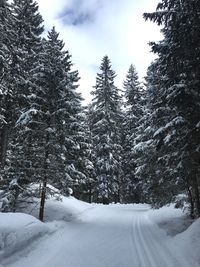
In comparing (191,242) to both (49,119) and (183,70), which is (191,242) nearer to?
(183,70)

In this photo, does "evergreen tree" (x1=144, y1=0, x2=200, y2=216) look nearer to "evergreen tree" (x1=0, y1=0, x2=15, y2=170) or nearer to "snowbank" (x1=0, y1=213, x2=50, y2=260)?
"snowbank" (x1=0, y1=213, x2=50, y2=260)

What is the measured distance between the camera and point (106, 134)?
37.5 m

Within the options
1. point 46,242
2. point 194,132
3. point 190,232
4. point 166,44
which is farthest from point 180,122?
point 46,242

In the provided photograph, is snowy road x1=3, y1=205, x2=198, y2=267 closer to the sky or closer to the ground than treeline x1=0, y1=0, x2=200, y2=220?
closer to the ground

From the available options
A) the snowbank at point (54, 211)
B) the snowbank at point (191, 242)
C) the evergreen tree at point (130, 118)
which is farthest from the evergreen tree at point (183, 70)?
the evergreen tree at point (130, 118)

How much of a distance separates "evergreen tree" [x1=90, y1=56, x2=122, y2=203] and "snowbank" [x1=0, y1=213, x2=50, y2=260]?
967 inches

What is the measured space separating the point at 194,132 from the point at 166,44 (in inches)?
150

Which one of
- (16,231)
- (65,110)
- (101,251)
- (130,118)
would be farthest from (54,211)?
(130,118)

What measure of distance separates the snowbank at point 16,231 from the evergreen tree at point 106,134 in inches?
967

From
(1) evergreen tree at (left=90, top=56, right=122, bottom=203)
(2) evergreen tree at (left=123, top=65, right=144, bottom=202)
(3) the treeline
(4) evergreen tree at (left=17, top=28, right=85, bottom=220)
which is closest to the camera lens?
(3) the treeline

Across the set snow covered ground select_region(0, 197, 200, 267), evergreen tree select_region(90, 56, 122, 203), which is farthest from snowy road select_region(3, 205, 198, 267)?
evergreen tree select_region(90, 56, 122, 203)

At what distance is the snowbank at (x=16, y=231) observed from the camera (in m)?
8.80

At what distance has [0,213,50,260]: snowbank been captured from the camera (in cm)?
880

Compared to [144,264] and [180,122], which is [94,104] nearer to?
[180,122]
